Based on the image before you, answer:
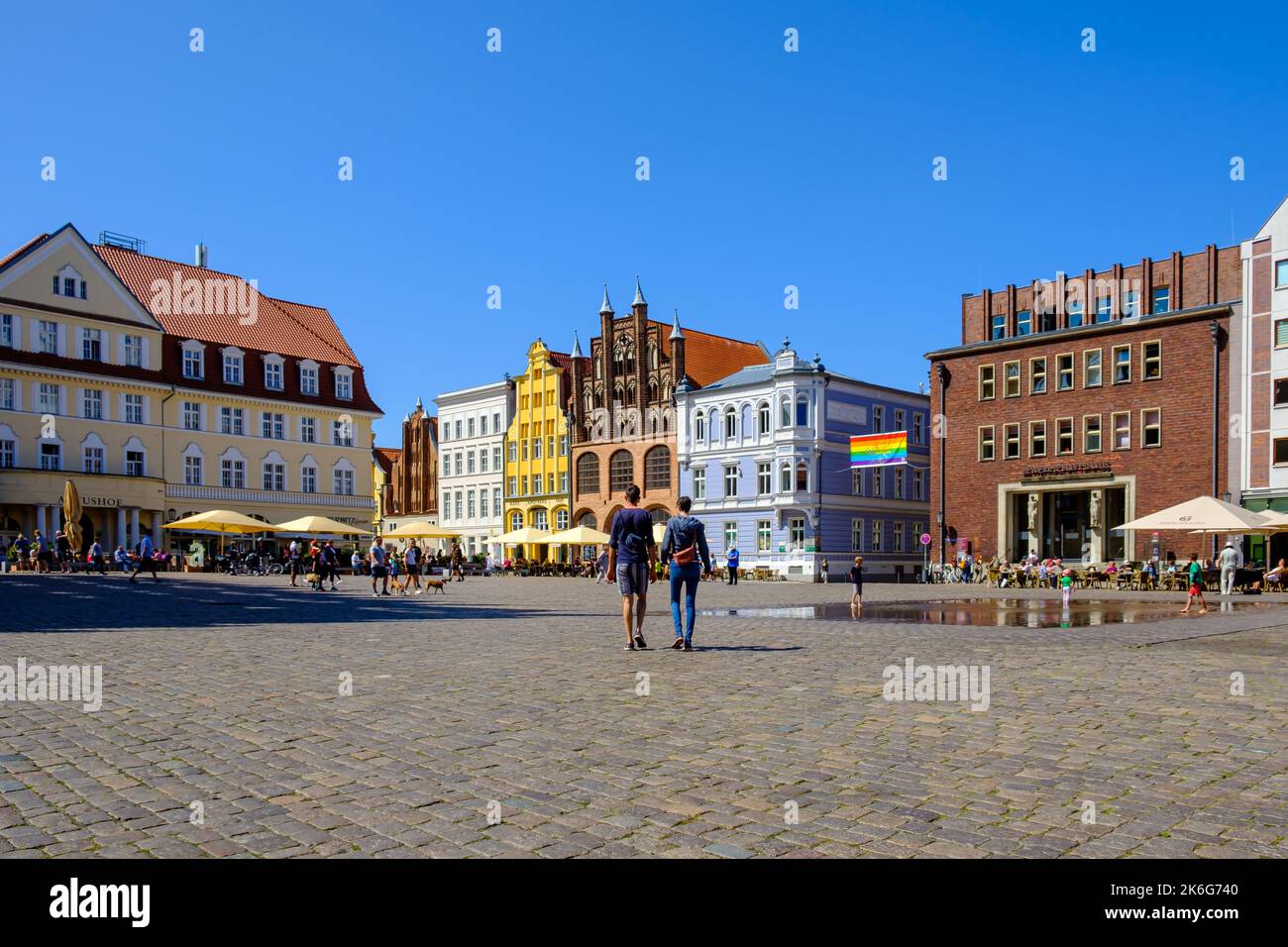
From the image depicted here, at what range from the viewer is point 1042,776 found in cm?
559

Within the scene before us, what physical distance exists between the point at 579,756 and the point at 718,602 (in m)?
20.9

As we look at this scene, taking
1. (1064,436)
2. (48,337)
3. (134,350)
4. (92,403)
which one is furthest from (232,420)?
(1064,436)

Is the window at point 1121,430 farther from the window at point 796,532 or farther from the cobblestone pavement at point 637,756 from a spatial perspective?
the cobblestone pavement at point 637,756

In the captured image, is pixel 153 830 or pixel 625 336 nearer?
pixel 153 830

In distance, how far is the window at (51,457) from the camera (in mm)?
51031

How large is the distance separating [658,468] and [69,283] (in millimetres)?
35273

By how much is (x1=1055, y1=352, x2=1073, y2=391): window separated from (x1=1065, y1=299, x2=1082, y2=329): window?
220cm

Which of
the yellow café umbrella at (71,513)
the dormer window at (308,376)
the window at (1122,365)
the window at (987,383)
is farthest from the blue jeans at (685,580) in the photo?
the dormer window at (308,376)

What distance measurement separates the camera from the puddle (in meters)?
19.0

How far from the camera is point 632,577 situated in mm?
12156

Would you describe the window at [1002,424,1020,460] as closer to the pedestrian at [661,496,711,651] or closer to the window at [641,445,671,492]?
the window at [641,445,671,492]

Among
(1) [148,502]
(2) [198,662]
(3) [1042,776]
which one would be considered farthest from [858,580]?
(1) [148,502]

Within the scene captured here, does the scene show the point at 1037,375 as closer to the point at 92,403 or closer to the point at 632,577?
the point at 632,577
